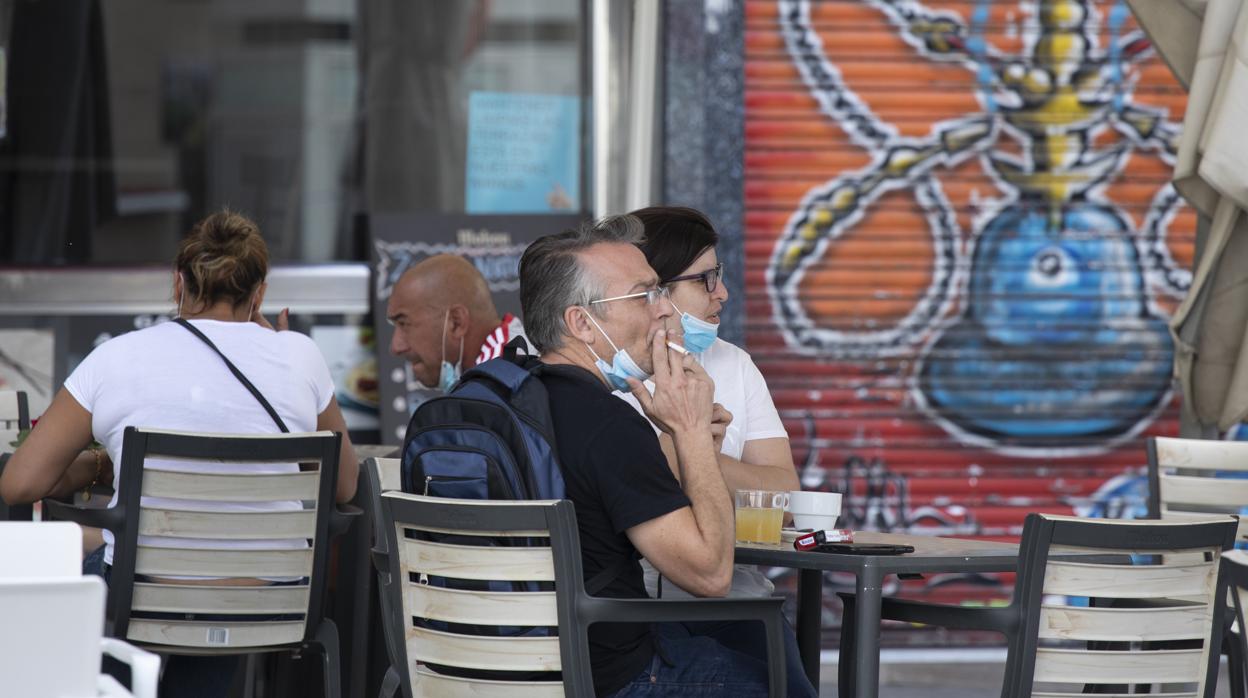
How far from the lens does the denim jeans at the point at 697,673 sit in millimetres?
2844

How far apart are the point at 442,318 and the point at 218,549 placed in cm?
155

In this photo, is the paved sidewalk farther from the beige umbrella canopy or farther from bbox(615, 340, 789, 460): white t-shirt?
bbox(615, 340, 789, 460): white t-shirt

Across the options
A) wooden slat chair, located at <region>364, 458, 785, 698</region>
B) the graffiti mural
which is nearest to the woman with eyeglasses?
wooden slat chair, located at <region>364, 458, 785, 698</region>

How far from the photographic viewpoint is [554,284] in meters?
3.07

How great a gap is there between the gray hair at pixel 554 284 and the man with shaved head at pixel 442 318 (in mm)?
1776

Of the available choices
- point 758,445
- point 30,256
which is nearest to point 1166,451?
point 758,445

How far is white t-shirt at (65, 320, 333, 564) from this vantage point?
364 cm

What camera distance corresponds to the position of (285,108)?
307 inches

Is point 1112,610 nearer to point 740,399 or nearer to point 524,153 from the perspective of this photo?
point 740,399

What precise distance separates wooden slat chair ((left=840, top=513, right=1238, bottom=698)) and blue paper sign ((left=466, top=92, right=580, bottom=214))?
14.0 ft

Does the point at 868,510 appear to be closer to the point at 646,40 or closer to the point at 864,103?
the point at 864,103

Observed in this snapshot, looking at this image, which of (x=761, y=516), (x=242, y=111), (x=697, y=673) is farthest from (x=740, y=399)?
(x=242, y=111)

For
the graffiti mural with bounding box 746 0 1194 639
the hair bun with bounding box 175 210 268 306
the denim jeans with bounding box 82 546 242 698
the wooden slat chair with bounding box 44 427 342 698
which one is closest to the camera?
the wooden slat chair with bounding box 44 427 342 698

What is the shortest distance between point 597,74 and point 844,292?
5.34 ft
